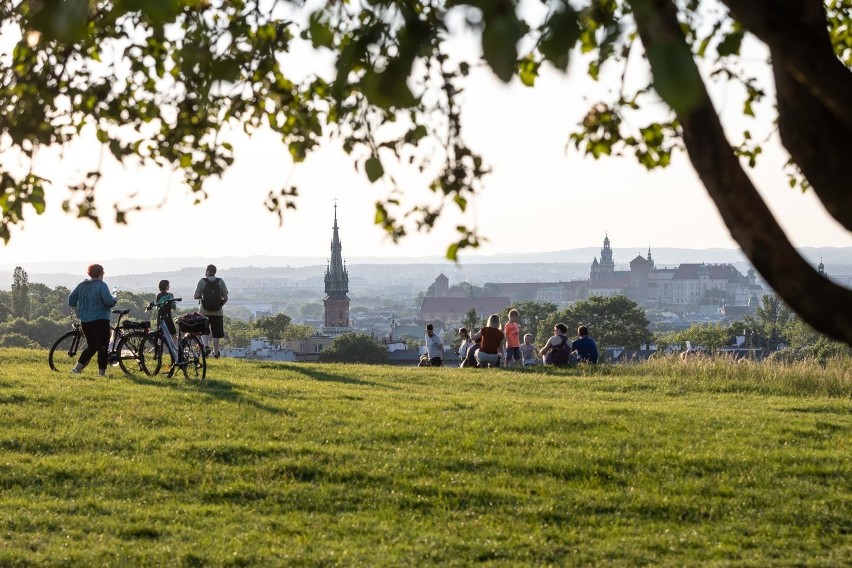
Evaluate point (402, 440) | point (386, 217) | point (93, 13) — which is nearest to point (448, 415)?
point (402, 440)

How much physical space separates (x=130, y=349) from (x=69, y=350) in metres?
2.15

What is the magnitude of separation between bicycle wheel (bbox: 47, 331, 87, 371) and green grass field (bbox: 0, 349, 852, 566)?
202 cm

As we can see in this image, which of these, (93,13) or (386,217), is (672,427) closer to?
(386,217)

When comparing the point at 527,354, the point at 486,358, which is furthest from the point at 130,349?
the point at 527,354

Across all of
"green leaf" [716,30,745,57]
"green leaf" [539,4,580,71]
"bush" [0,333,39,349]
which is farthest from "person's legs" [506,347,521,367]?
"bush" [0,333,39,349]

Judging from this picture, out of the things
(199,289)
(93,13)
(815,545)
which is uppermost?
(93,13)

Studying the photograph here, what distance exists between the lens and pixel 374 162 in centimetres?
493

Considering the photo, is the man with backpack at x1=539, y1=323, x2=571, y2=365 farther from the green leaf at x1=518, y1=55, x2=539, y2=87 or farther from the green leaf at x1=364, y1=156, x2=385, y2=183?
the green leaf at x1=364, y1=156, x2=385, y2=183

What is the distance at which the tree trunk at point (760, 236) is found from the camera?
4512 millimetres

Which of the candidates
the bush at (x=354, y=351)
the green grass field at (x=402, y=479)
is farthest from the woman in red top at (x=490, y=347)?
the bush at (x=354, y=351)

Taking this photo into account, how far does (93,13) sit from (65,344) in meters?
13.6

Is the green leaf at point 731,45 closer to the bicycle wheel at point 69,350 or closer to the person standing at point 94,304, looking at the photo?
the person standing at point 94,304

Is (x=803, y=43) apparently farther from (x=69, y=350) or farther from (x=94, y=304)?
(x=69, y=350)

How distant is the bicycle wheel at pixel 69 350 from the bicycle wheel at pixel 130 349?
0.94 metres
